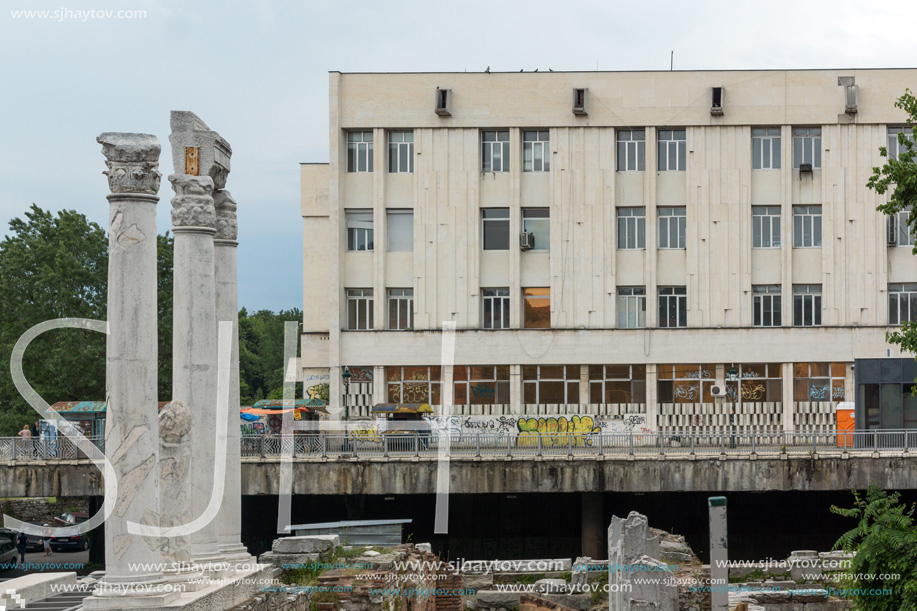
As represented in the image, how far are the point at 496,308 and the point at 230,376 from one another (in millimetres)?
27537

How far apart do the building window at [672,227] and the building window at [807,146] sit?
16.3ft

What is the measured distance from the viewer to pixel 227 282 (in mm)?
17859

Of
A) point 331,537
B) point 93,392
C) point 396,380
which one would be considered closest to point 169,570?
point 331,537

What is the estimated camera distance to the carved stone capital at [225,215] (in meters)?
17.8

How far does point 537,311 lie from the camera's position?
44312 millimetres

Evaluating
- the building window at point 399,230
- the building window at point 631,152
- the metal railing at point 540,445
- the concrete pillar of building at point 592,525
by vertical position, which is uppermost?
the building window at point 631,152

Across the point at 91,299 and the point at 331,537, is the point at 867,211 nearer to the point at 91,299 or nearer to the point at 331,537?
the point at 331,537

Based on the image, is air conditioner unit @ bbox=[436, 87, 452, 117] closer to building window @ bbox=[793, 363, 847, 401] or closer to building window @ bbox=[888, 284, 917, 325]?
building window @ bbox=[793, 363, 847, 401]

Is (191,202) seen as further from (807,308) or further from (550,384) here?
(807,308)

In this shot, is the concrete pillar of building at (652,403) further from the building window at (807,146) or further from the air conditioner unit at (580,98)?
the air conditioner unit at (580,98)

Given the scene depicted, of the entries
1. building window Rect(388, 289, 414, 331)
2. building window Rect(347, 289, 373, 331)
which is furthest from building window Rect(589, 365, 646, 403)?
building window Rect(347, 289, 373, 331)

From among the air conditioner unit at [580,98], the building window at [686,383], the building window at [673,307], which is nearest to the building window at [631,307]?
the building window at [673,307]

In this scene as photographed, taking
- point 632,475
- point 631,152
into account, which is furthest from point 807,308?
point 632,475

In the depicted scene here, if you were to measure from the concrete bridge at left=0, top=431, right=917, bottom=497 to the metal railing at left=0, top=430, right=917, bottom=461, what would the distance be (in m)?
0.06
